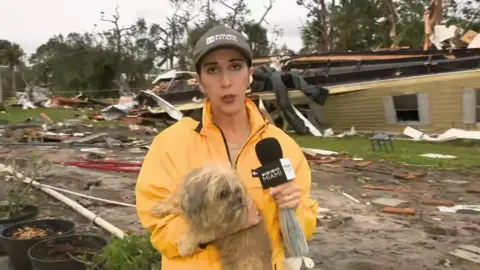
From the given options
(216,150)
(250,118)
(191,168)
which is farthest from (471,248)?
(191,168)

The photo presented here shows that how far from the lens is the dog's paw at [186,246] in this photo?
1965 mm

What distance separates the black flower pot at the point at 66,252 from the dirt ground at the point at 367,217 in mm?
1561

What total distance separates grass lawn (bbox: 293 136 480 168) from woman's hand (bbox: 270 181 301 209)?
12.0m

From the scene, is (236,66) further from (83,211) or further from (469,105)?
(469,105)

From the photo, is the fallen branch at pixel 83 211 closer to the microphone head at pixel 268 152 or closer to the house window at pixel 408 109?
the microphone head at pixel 268 152

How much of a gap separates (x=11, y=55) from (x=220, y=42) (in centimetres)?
5087

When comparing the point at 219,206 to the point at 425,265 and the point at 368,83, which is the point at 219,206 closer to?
the point at 425,265

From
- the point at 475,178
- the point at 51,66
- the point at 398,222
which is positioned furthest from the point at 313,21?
the point at 398,222

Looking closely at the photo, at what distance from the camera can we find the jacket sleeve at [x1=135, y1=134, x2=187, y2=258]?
2.02 m

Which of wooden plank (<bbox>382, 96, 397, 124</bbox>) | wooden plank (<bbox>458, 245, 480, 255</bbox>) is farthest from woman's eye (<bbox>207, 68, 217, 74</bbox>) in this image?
wooden plank (<bbox>382, 96, 397, 124</bbox>)

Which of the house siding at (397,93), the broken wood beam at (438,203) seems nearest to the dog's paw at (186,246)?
the broken wood beam at (438,203)

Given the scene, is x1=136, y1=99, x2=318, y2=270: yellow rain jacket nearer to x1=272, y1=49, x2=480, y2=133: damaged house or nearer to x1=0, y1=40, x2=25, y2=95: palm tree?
x1=272, y1=49, x2=480, y2=133: damaged house

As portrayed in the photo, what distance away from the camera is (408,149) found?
16.2m

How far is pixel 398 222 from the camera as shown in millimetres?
7871
